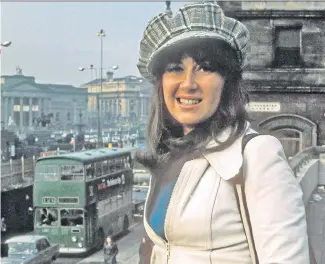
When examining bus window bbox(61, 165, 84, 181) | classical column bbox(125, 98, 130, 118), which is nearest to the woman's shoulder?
bus window bbox(61, 165, 84, 181)

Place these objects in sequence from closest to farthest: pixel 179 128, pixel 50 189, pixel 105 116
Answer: pixel 179 128, pixel 50 189, pixel 105 116

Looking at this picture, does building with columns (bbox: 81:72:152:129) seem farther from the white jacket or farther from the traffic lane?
the white jacket

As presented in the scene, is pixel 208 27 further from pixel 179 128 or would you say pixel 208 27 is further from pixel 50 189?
pixel 50 189

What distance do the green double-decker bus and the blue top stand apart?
15.2 meters

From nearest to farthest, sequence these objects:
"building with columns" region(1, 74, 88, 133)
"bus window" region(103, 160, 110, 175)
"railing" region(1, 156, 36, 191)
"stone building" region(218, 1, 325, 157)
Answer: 1. "stone building" region(218, 1, 325, 157)
2. "bus window" region(103, 160, 110, 175)
3. "railing" region(1, 156, 36, 191)
4. "building with columns" region(1, 74, 88, 133)

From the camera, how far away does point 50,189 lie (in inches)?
667

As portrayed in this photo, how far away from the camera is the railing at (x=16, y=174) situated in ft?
75.9

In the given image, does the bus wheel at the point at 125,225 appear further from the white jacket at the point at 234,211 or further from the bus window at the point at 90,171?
the white jacket at the point at 234,211

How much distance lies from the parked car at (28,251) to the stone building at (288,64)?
6.32 m

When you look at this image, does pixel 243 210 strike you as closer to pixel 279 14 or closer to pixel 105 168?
pixel 279 14

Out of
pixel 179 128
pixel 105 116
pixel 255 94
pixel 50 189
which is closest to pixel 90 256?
pixel 50 189

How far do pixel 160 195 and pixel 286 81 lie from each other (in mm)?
11712

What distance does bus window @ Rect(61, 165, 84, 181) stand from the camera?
16.8 metres

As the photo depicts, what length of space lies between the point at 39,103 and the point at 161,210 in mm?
73236
